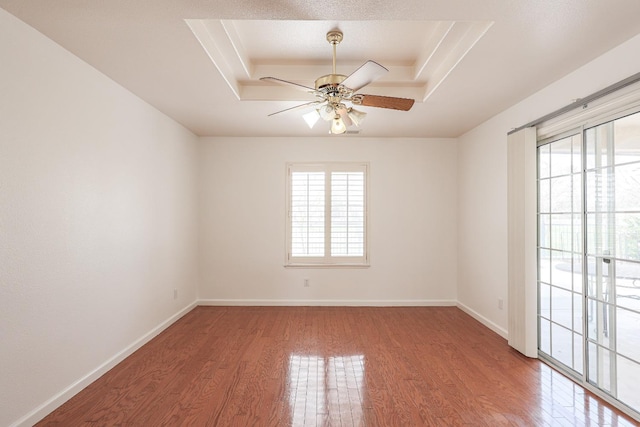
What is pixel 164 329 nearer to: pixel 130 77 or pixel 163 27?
pixel 130 77

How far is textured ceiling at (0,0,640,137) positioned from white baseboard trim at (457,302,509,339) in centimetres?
248

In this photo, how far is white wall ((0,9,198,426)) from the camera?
2113 millimetres

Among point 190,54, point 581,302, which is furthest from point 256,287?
point 581,302

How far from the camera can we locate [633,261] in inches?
92.9

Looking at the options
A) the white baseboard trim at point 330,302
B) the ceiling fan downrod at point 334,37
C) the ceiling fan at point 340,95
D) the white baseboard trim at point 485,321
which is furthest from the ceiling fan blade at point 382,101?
the white baseboard trim at point 330,302

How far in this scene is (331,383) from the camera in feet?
9.25

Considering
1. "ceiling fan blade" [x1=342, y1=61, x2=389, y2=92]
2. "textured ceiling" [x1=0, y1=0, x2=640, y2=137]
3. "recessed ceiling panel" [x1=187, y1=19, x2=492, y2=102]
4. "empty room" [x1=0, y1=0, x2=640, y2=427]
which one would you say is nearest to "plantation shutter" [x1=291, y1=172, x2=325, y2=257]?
"empty room" [x1=0, y1=0, x2=640, y2=427]

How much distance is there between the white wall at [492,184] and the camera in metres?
2.64

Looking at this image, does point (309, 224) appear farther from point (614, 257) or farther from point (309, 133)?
point (614, 257)

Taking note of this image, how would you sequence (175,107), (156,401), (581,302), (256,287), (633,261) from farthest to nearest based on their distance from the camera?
(256,287) → (175,107) → (581,302) → (156,401) → (633,261)


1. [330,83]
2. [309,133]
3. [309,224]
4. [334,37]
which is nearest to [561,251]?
[330,83]

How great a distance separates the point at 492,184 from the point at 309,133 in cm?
252

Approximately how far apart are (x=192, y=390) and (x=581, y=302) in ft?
10.5

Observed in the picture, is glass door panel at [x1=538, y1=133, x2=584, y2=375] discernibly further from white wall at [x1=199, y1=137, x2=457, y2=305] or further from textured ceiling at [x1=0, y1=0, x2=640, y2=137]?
white wall at [x1=199, y1=137, x2=457, y2=305]
